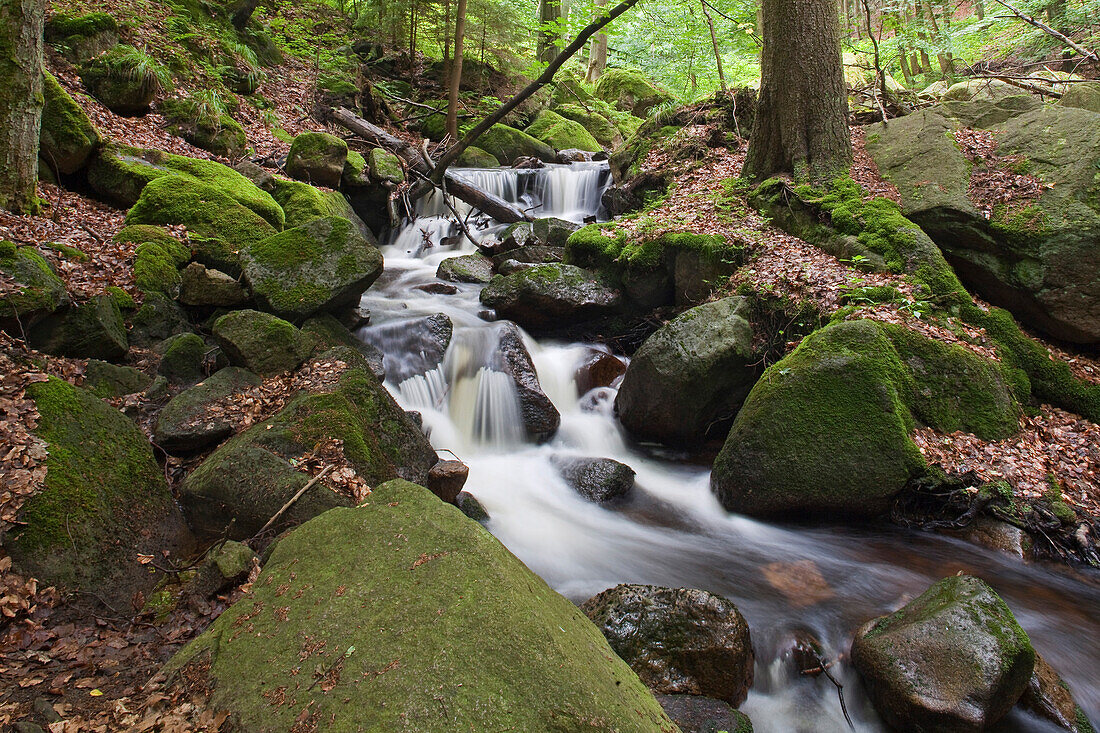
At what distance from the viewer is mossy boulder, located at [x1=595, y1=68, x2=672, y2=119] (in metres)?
20.4

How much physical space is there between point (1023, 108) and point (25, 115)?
42.5ft

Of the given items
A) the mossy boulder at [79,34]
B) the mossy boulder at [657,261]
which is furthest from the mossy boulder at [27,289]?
the mossy boulder at [79,34]

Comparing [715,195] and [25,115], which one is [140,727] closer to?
[25,115]

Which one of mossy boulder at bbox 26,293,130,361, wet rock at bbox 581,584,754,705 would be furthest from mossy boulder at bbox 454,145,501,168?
wet rock at bbox 581,584,754,705

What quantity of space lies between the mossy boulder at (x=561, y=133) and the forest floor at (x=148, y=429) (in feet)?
20.2

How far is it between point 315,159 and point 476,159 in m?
5.54

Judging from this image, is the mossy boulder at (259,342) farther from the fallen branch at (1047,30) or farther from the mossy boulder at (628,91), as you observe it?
the mossy boulder at (628,91)

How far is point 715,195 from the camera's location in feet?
29.8

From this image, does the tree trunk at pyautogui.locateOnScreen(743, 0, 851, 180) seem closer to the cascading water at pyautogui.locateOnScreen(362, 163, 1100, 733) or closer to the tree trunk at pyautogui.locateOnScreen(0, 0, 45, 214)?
the cascading water at pyautogui.locateOnScreen(362, 163, 1100, 733)

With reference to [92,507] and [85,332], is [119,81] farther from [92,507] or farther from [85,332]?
[92,507]

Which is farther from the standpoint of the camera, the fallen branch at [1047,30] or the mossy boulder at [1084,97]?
the fallen branch at [1047,30]

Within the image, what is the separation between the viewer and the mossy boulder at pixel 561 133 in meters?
16.7

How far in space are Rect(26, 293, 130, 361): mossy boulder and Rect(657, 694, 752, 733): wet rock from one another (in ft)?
17.6

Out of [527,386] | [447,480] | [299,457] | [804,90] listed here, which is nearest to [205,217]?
[299,457]
